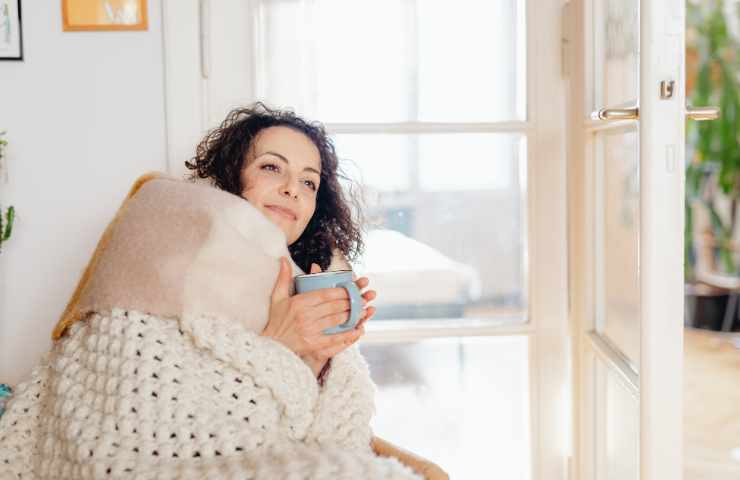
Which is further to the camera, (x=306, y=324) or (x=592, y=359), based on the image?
(x=592, y=359)

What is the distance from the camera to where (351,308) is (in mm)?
1187

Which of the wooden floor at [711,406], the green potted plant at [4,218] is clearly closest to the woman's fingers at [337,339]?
the green potted plant at [4,218]

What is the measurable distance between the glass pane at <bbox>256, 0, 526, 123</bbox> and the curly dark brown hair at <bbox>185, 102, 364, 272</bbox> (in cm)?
17

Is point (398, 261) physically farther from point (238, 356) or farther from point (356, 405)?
point (238, 356)

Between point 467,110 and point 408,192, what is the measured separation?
227mm

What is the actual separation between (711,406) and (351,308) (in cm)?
281

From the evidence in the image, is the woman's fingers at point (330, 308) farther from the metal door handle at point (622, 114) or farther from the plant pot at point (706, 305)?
the plant pot at point (706, 305)

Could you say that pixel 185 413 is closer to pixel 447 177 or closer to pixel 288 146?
pixel 288 146

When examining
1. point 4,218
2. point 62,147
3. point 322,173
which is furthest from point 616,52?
point 4,218

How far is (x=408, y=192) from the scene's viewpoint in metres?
1.68

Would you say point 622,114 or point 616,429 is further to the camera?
point 616,429

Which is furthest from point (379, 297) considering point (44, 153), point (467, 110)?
point (44, 153)

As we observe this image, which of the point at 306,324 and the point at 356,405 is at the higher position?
the point at 306,324

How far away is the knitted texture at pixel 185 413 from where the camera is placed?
0.99 m
